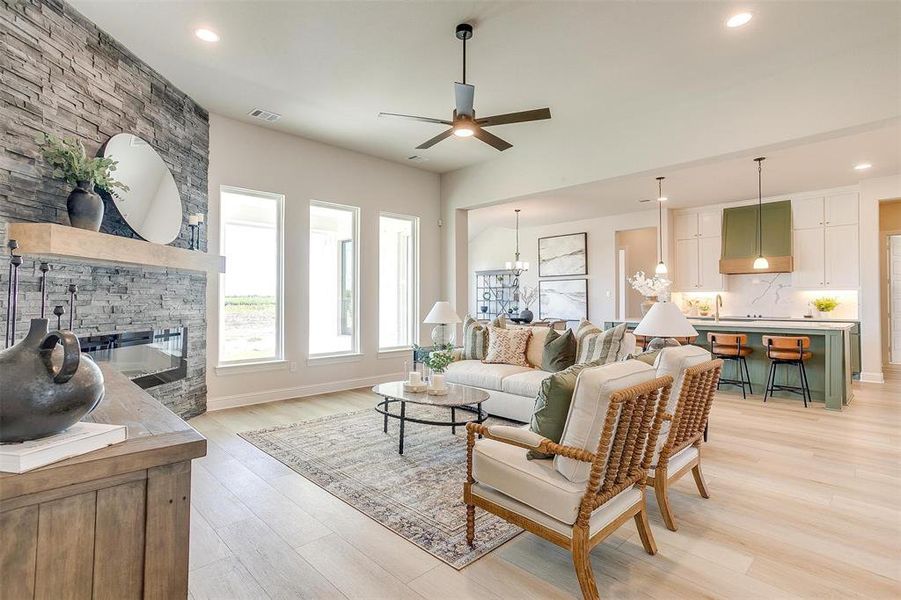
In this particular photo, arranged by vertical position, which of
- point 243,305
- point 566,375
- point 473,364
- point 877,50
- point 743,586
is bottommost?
point 743,586

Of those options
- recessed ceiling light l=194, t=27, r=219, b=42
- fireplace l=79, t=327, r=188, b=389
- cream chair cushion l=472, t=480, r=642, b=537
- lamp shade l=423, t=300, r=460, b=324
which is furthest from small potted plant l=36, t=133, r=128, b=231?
cream chair cushion l=472, t=480, r=642, b=537

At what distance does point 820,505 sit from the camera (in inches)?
109

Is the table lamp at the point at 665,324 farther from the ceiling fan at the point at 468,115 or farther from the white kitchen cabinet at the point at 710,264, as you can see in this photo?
the white kitchen cabinet at the point at 710,264

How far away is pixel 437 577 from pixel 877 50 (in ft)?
15.9

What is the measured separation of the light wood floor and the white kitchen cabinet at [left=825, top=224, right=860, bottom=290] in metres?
4.93

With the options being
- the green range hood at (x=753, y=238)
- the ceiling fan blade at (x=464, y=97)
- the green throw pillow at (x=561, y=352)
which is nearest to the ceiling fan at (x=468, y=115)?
the ceiling fan blade at (x=464, y=97)

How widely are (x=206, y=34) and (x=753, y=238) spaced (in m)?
8.71

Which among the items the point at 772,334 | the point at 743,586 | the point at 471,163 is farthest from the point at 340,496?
the point at 772,334

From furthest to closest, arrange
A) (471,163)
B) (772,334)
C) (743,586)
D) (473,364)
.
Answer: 1. (471,163)
2. (772,334)
3. (473,364)
4. (743,586)

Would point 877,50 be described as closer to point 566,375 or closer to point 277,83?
point 566,375

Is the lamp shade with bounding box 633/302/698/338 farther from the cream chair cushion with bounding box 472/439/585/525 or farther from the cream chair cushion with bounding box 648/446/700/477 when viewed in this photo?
the cream chair cushion with bounding box 472/439/585/525

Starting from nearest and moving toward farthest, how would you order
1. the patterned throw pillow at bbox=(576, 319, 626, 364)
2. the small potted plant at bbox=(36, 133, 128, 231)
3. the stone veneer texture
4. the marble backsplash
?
1. the stone veneer texture
2. the small potted plant at bbox=(36, 133, 128, 231)
3. the patterned throw pillow at bbox=(576, 319, 626, 364)
4. the marble backsplash

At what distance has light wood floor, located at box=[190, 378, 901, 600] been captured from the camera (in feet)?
6.53

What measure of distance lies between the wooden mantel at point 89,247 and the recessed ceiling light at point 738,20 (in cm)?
470
